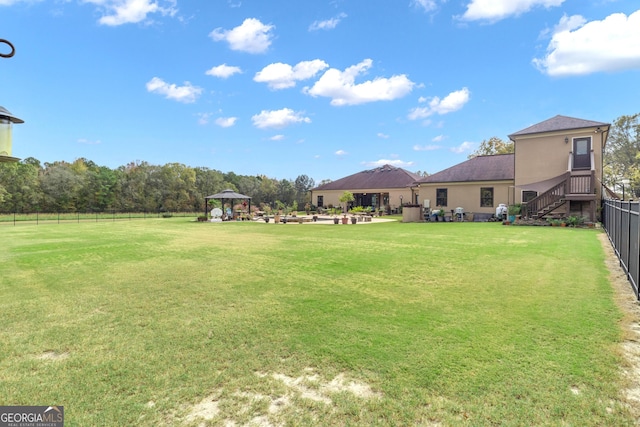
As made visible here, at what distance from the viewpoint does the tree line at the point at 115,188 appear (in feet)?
132

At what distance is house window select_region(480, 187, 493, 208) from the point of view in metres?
22.1

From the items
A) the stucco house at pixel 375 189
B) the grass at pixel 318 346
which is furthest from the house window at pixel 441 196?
the grass at pixel 318 346

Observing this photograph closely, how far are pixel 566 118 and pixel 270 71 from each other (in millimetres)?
18920

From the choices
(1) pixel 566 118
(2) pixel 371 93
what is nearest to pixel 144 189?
(2) pixel 371 93

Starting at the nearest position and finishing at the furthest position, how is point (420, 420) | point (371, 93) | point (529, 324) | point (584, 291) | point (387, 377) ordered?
point (420, 420) < point (387, 377) < point (529, 324) < point (584, 291) < point (371, 93)

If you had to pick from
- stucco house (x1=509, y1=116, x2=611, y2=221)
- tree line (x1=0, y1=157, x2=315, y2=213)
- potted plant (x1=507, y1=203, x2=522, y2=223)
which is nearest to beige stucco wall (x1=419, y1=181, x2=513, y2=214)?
stucco house (x1=509, y1=116, x2=611, y2=221)

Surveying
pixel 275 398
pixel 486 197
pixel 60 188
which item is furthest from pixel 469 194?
pixel 60 188

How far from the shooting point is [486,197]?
22297 mm

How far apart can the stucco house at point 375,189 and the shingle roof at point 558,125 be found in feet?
38.1

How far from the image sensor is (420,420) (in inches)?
80.3

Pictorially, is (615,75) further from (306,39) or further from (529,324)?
(529,324)

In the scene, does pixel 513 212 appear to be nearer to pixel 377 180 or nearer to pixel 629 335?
pixel 629 335

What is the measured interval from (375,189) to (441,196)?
395 inches

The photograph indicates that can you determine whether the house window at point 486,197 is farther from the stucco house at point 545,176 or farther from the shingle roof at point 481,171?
the shingle roof at point 481,171
